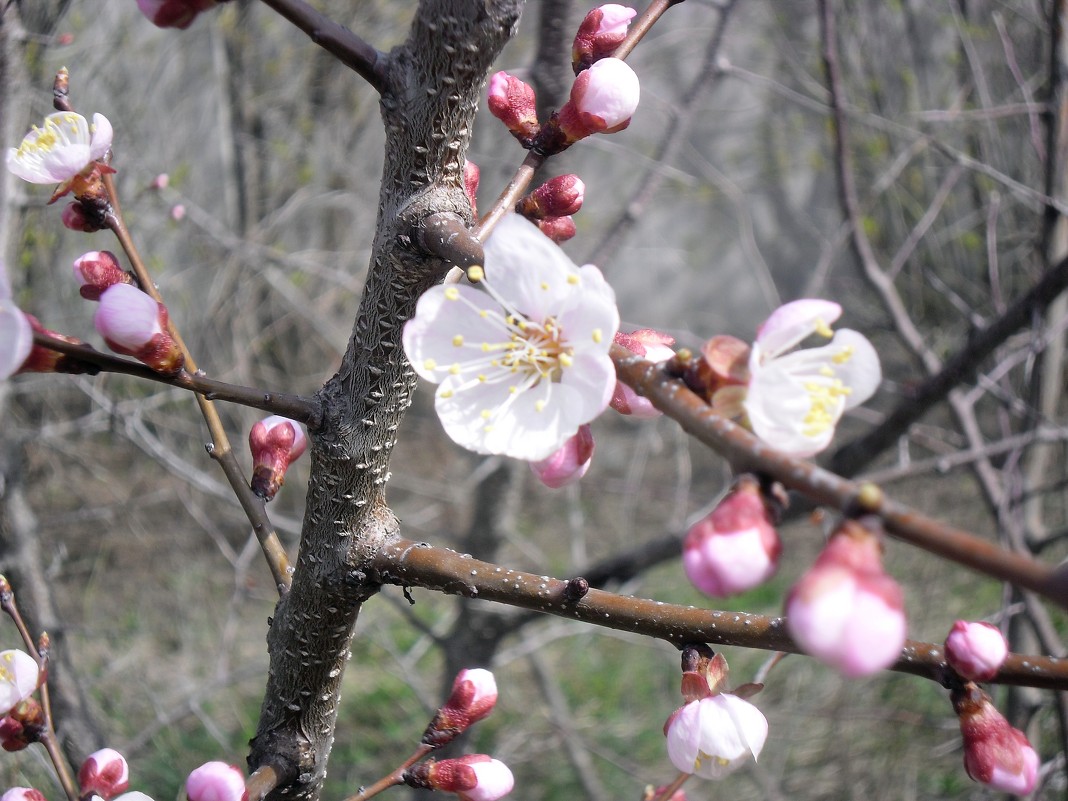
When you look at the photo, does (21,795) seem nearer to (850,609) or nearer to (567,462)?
(567,462)

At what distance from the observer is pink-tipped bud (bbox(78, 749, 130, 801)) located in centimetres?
96

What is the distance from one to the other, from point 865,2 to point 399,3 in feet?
8.29

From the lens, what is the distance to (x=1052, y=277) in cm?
165

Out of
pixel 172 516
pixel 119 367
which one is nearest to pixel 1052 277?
pixel 119 367

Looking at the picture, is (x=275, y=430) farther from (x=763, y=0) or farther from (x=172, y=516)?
(x=763, y=0)

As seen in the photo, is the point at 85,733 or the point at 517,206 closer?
the point at 517,206

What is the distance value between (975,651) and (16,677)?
3.50 ft

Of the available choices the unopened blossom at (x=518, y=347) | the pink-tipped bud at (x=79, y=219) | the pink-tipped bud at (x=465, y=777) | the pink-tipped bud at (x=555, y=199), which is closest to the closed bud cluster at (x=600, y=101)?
the pink-tipped bud at (x=555, y=199)

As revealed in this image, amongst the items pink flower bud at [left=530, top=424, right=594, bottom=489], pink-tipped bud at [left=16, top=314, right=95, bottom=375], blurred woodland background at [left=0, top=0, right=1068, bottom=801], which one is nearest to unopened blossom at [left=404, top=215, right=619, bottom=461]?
pink flower bud at [left=530, top=424, right=594, bottom=489]

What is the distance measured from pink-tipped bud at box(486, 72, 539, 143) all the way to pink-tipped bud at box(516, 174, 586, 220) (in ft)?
0.22

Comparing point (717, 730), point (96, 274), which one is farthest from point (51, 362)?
point (717, 730)

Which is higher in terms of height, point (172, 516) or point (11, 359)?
point (11, 359)

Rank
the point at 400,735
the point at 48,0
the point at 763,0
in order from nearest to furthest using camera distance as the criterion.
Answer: the point at 48,0 < the point at 400,735 < the point at 763,0

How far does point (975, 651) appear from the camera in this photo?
0.74 metres
